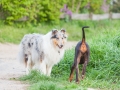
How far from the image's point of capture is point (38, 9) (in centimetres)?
2467

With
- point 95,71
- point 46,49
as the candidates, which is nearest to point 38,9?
point 46,49

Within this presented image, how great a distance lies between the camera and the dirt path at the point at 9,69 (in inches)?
376

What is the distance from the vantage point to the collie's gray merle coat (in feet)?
35.9

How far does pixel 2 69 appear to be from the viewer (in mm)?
12641

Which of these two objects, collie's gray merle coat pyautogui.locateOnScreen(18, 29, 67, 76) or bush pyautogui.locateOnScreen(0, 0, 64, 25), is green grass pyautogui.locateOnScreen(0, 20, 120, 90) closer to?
collie's gray merle coat pyautogui.locateOnScreen(18, 29, 67, 76)

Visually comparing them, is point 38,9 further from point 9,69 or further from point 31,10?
point 9,69

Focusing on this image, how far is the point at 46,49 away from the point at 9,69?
210 centimetres

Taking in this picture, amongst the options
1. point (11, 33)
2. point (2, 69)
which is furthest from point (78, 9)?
point (2, 69)

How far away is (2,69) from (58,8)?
45.2 ft

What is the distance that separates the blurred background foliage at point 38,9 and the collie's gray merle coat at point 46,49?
1097 centimetres

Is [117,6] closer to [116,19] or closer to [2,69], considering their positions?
[116,19]

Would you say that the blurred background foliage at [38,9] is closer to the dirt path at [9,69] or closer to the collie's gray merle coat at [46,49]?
the dirt path at [9,69]

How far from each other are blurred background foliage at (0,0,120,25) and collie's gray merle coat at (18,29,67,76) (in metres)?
11.0

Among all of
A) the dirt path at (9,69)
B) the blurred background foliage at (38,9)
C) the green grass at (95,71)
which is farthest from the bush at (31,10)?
the green grass at (95,71)
